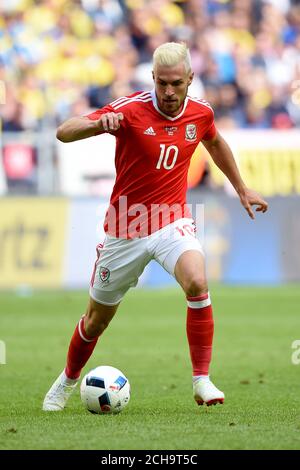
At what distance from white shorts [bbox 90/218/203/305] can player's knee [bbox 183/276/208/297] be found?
0.24 metres

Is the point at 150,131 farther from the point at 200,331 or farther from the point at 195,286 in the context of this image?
the point at 200,331

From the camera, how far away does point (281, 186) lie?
63.3ft

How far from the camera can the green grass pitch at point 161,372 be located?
5.78 m

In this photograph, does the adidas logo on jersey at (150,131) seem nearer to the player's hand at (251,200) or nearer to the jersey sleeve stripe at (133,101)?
the jersey sleeve stripe at (133,101)

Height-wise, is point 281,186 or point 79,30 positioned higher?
point 79,30

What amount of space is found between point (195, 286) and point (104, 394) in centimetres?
97

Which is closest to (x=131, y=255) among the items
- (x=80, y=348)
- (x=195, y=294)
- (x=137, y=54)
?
(x=195, y=294)

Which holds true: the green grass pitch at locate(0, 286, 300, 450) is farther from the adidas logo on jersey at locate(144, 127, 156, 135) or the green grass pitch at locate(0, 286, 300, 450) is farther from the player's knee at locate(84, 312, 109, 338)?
the adidas logo on jersey at locate(144, 127, 156, 135)

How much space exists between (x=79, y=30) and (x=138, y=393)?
14790mm

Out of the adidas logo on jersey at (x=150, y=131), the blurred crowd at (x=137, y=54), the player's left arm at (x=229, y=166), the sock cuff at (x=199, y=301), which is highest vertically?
the adidas logo on jersey at (x=150, y=131)

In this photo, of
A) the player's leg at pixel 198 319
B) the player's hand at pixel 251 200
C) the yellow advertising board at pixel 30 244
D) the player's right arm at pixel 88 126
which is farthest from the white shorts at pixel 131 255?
the yellow advertising board at pixel 30 244

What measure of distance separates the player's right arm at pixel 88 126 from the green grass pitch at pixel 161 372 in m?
1.79
